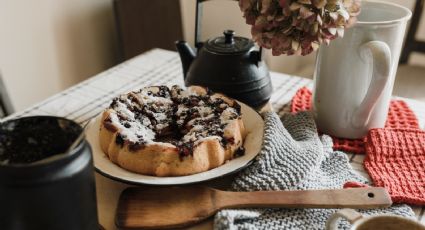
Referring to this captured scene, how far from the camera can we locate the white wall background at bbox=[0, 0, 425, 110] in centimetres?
158

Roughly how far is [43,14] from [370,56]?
4.44 feet

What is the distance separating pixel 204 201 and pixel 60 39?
1389 mm

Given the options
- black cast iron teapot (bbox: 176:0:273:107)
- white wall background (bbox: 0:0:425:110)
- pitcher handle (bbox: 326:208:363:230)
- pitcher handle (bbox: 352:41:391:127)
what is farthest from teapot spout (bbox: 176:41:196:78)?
white wall background (bbox: 0:0:425:110)

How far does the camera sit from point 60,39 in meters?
1.74

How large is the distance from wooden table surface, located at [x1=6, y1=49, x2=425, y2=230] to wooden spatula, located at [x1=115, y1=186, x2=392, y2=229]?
6 centimetres

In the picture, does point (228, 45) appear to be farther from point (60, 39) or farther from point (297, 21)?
point (60, 39)

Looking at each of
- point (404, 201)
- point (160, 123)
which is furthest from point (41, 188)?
point (404, 201)

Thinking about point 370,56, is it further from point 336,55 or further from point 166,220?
point 166,220

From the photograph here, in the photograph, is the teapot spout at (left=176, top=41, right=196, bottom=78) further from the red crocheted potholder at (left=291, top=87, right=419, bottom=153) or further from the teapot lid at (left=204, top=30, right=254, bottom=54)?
the red crocheted potholder at (left=291, top=87, right=419, bottom=153)

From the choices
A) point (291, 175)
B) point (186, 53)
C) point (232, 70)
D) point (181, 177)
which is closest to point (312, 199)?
point (291, 175)

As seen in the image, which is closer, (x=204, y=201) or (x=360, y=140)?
(x=204, y=201)

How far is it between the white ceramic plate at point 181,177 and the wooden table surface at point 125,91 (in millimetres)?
38

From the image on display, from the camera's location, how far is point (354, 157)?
0.73 m

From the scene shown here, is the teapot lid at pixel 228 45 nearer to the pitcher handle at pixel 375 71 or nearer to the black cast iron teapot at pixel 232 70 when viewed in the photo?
the black cast iron teapot at pixel 232 70
